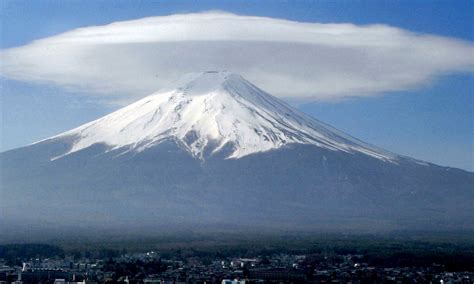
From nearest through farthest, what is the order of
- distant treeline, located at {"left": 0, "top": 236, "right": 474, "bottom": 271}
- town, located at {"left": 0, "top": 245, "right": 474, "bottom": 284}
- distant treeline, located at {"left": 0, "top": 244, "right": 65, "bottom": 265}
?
1. town, located at {"left": 0, "top": 245, "right": 474, "bottom": 284}
2. distant treeline, located at {"left": 0, "top": 244, "right": 65, "bottom": 265}
3. distant treeline, located at {"left": 0, "top": 236, "right": 474, "bottom": 271}

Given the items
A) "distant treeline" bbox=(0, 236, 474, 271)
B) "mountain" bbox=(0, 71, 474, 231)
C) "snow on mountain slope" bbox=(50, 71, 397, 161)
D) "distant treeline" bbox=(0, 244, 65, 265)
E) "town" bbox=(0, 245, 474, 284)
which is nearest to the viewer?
"town" bbox=(0, 245, 474, 284)

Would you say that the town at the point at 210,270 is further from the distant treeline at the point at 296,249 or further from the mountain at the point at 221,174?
the mountain at the point at 221,174

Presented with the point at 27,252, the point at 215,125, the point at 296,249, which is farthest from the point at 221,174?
the point at 27,252

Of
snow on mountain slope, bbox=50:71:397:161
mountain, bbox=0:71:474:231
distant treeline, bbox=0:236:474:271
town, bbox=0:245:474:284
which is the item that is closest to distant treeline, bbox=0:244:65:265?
distant treeline, bbox=0:236:474:271

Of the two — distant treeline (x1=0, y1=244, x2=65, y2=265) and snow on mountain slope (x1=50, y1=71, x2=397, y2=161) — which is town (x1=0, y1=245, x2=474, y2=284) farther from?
snow on mountain slope (x1=50, y1=71, x2=397, y2=161)

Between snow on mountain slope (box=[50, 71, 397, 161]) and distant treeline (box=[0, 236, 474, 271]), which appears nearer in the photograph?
distant treeline (box=[0, 236, 474, 271])

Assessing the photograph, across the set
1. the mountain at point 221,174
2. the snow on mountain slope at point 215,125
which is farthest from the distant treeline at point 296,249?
the snow on mountain slope at point 215,125

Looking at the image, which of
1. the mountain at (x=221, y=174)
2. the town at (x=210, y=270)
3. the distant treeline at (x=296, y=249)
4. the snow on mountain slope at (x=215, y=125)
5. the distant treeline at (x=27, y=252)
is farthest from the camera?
the snow on mountain slope at (x=215, y=125)
